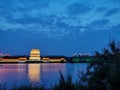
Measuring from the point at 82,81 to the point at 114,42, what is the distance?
1760mm

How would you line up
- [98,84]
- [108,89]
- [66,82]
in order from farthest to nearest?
[66,82], [98,84], [108,89]

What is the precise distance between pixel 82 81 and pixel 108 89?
1.66 metres

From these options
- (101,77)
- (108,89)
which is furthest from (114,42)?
(108,89)

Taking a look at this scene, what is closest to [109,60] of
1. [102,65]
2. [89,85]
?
[102,65]

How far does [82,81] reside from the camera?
11.8m

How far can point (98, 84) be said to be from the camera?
36.2 feet

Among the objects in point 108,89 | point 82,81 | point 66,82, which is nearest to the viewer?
point 108,89

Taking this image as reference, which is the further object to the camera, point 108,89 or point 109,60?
point 109,60

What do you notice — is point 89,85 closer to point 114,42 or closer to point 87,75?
point 87,75

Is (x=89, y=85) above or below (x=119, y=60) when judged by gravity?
below

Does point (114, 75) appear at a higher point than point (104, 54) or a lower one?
lower

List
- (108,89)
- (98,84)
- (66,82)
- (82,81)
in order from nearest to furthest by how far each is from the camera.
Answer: (108,89) → (98,84) → (82,81) → (66,82)

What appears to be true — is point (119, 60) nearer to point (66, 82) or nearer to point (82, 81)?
point (82, 81)

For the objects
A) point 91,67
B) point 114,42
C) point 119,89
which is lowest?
point 119,89
